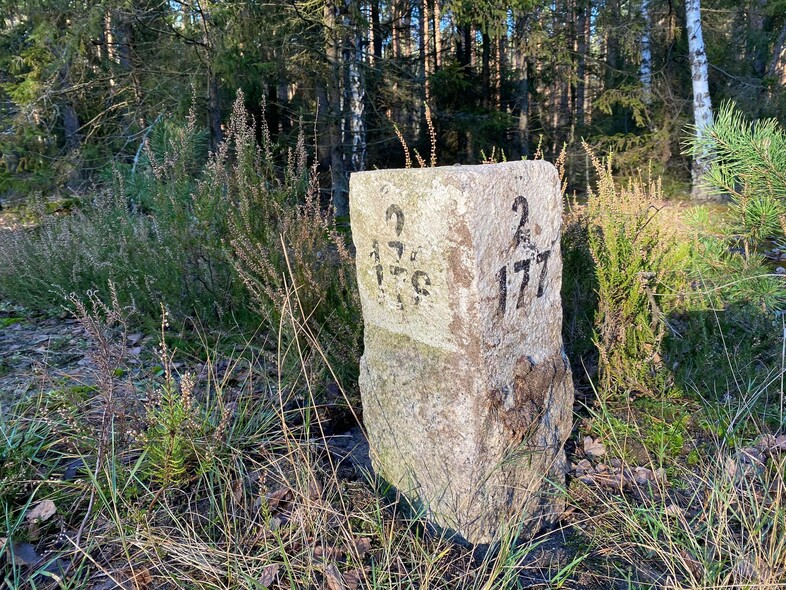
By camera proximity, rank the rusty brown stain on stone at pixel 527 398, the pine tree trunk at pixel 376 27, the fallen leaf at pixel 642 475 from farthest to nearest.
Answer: the pine tree trunk at pixel 376 27
the fallen leaf at pixel 642 475
the rusty brown stain on stone at pixel 527 398

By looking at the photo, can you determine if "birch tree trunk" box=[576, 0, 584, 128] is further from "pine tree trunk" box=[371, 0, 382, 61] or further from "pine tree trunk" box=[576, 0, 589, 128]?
"pine tree trunk" box=[371, 0, 382, 61]

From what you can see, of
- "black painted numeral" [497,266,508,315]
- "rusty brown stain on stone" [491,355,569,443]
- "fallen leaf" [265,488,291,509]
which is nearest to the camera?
"black painted numeral" [497,266,508,315]

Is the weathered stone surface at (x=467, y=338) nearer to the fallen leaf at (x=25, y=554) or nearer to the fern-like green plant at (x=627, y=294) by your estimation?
the fern-like green plant at (x=627, y=294)

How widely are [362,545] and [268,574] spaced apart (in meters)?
A: 0.32

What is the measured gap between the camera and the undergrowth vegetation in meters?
1.68

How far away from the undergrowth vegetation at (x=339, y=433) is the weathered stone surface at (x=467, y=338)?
0.50 feet

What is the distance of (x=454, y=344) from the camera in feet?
5.69

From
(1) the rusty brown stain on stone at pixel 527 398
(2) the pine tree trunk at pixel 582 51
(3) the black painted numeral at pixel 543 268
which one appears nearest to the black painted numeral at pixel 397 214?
(3) the black painted numeral at pixel 543 268

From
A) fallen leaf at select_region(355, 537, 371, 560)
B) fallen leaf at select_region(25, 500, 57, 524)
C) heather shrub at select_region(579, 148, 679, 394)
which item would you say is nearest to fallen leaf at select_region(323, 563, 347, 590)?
fallen leaf at select_region(355, 537, 371, 560)

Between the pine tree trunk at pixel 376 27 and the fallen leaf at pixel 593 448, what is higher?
the pine tree trunk at pixel 376 27

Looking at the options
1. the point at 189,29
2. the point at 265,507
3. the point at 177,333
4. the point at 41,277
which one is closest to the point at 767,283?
the point at 265,507

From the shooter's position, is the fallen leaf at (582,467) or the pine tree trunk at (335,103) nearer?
the fallen leaf at (582,467)

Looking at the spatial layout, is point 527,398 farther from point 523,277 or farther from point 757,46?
point 757,46

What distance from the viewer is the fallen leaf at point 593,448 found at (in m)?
2.40
